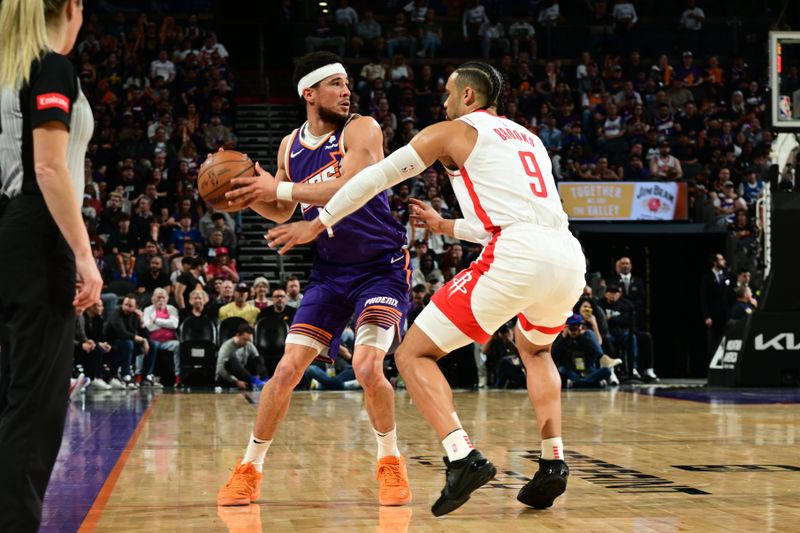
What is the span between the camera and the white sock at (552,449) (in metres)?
5.14

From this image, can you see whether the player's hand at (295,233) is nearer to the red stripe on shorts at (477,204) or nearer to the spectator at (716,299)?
the red stripe on shorts at (477,204)

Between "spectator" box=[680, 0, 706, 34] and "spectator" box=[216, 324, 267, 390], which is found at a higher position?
"spectator" box=[680, 0, 706, 34]

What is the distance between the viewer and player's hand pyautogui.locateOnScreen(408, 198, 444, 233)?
5438mm

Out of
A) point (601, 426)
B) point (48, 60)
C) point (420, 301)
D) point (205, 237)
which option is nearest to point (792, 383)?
point (420, 301)

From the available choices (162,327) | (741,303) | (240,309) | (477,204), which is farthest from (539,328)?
(741,303)

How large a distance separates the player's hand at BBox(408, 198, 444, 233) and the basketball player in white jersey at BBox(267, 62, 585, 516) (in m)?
0.40

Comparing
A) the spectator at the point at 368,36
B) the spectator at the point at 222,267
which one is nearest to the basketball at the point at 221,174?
the spectator at the point at 222,267

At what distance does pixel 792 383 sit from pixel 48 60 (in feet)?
41.8

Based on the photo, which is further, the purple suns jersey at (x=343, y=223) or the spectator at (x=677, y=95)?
the spectator at (x=677, y=95)

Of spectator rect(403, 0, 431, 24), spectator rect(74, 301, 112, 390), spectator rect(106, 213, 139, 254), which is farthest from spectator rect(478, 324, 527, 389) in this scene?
spectator rect(403, 0, 431, 24)

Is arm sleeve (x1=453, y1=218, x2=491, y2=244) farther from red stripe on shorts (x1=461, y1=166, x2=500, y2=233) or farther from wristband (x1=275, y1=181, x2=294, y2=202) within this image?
wristband (x1=275, y1=181, x2=294, y2=202)

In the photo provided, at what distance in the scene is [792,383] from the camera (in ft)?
46.9

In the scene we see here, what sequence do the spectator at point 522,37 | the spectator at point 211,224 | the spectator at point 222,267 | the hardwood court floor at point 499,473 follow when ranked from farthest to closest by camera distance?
the spectator at point 522,37 < the spectator at point 211,224 < the spectator at point 222,267 < the hardwood court floor at point 499,473

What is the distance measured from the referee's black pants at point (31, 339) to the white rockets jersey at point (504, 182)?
2.11 metres
